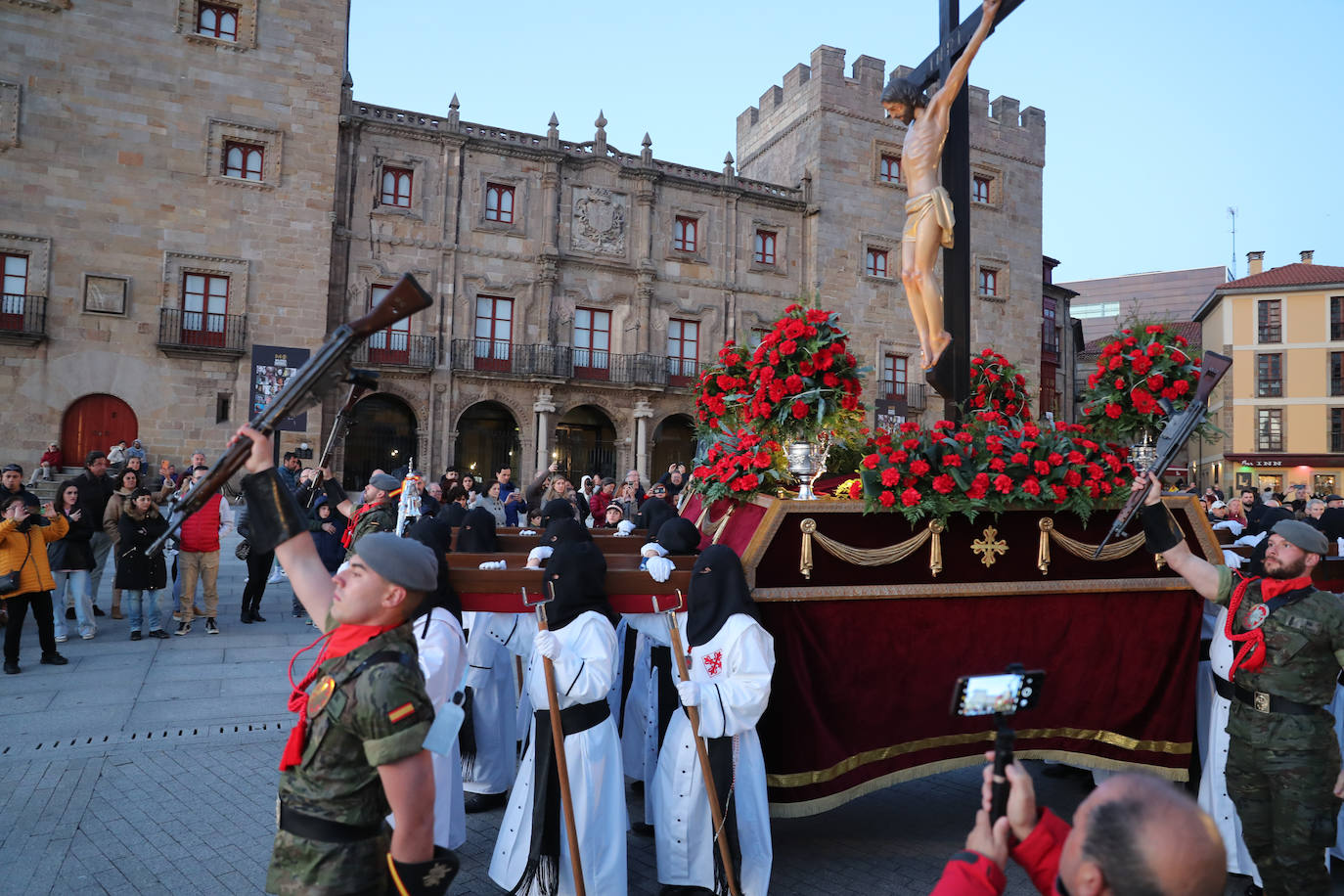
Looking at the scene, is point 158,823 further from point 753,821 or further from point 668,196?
point 668,196

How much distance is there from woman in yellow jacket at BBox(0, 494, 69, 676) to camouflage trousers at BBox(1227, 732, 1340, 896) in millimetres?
9283

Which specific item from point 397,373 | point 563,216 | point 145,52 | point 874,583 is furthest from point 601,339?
point 874,583

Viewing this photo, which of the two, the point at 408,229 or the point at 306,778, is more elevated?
the point at 408,229

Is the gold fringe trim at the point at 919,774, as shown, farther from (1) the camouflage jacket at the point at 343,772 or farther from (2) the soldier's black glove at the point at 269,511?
(2) the soldier's black glove at the point at 269,511


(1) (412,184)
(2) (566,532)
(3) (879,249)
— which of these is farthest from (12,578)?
(3) (879,249)

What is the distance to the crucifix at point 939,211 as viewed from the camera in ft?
18.9

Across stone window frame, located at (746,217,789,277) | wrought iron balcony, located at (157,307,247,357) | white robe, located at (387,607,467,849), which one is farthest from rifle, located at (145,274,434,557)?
stone window frame, located at (746,217,789,277)

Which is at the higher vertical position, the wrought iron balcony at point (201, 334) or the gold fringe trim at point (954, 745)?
the wrought iron balcony at point (201, 334)

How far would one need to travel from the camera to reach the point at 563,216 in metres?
26.2

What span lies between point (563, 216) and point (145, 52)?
Result: 11520 millimetres

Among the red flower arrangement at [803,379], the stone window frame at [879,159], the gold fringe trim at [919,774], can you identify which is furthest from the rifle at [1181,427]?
the stone window frame at [879,159]

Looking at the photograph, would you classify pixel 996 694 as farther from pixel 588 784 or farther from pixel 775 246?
pixel 775 246

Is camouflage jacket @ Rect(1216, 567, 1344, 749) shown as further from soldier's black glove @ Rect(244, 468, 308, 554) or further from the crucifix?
soldier's black glove @ Rect(244, 468, 308, 554)

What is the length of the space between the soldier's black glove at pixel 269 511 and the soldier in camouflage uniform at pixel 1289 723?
4.16 metres
